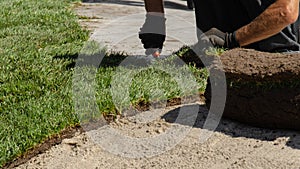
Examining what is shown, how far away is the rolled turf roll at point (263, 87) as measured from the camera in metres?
2.84

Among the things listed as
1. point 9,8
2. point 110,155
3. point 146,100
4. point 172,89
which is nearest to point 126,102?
point 146,100

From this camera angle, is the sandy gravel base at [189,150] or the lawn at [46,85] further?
the lawn at [46,85]

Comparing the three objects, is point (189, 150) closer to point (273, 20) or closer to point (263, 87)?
point (263, 87)

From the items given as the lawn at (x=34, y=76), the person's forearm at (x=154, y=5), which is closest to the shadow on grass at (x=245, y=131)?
the lawn at (x=34, y=76)

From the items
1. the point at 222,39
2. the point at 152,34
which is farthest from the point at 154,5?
the point at 222,39

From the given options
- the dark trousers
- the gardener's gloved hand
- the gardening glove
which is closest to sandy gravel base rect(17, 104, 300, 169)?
the gardener's gloved hand

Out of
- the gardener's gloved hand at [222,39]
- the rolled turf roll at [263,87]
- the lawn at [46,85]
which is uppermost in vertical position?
the gardener's gloved hand at [222,39]

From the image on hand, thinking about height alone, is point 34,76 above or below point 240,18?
below

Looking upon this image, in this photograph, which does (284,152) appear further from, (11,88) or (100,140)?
(11,88)

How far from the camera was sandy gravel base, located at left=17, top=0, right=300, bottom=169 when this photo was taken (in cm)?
271

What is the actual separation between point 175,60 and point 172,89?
0.76 metres

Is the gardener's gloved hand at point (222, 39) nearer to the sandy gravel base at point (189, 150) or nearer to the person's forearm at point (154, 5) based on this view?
the sandy gravel base at point (189, 150)

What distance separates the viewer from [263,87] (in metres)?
2.91

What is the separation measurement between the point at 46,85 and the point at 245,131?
5.04ft
